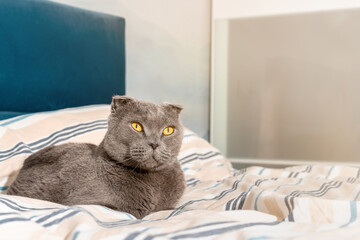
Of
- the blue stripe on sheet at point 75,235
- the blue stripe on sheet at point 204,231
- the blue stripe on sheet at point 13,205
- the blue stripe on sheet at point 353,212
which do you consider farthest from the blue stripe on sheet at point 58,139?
the blue stripe on sheet at point 353,212

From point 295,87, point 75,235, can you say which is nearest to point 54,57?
point 75,235

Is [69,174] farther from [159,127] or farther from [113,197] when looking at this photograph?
[159,127]

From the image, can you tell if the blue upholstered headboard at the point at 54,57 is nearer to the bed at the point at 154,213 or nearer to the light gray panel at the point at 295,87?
the bed at the point at 154,213

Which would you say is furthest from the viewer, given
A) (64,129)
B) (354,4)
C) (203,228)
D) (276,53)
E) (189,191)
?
(276,53)

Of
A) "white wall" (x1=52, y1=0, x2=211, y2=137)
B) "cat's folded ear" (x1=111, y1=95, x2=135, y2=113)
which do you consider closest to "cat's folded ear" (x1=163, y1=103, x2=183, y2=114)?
"cat's folded ear" (x1=111, y1=95, x2=135, y2=113)

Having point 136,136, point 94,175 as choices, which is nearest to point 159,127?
point 136,136

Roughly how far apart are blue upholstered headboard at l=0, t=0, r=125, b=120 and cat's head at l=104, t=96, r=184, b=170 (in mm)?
788

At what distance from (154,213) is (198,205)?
8.3 inches

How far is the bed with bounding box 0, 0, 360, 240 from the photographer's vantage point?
0.77 metres

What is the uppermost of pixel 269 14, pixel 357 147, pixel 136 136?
pixel 269 14

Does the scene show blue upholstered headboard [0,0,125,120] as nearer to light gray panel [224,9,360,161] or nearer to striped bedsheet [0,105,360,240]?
striped bedsheet [0,105,360,240]

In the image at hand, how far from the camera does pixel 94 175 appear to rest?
122cm

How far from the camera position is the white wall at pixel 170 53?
3148mm

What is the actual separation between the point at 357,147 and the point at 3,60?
7.78 ft
